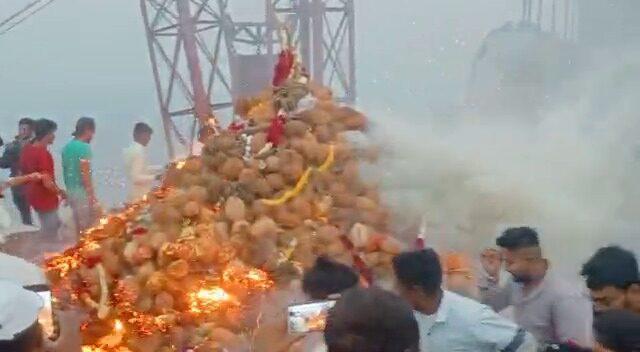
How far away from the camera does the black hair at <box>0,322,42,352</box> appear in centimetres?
127

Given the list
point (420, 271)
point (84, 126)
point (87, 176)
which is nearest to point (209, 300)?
point (420, 271)

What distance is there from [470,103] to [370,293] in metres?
4.38

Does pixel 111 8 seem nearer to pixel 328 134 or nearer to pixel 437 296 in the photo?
pixel 328 134

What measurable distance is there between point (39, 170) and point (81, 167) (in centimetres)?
38

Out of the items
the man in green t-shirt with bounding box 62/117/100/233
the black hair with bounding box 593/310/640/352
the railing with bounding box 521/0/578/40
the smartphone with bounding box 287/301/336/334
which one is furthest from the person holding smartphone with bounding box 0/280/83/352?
the railing with bounding box 521/0/578/40

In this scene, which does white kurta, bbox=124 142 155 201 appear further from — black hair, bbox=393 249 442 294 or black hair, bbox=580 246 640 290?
black hair, bbox=580 246 640 290

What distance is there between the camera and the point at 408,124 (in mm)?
3236

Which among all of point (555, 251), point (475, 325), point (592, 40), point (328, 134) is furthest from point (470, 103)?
point (475, 325)

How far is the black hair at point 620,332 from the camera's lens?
1.68 m

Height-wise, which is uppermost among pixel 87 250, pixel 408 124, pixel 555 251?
pixel 408 124

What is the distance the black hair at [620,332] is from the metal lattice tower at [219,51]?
4.68 m

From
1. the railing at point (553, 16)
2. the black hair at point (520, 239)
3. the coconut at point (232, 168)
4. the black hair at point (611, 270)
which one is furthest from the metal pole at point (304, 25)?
the black hair at point (611, 270)

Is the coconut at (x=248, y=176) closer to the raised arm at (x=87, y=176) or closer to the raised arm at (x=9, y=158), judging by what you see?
the raised arm at (x=87, y=176)

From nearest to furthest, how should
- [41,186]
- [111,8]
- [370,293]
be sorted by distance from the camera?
[370,293], [41,186], [111,8]
